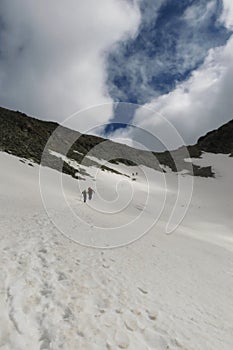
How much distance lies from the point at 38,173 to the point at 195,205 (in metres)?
25.7

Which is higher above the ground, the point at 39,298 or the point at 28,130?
the point at 28,130

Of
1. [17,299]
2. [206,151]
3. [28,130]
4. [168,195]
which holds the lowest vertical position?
[17,299]

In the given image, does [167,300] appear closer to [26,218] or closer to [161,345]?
[161,345]

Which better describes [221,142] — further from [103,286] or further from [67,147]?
[103,286]

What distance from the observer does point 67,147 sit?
6128cm

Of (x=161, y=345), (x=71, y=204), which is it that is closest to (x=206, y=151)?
(x=71, y=204)

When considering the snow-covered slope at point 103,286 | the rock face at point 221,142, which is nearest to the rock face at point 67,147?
the rock face at point 221,142

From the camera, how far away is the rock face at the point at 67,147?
153ft

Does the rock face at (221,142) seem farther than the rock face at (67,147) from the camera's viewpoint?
Yes

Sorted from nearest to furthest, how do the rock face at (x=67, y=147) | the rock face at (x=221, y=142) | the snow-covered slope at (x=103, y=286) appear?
1. the snow-covered slope at (x=103, y=286)
2. the rock face at (x=67, y=147)
3. the rock face at (x=221, y=142)

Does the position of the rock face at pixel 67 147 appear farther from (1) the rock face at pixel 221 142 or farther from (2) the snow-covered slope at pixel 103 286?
(2) the snow-covered slope at pixel 103 286

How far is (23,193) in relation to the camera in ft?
79.8

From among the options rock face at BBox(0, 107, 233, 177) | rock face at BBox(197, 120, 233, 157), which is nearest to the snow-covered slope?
rock face at BBox(0, 107, 233, 177)

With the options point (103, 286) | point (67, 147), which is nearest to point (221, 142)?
point (67, 147)
